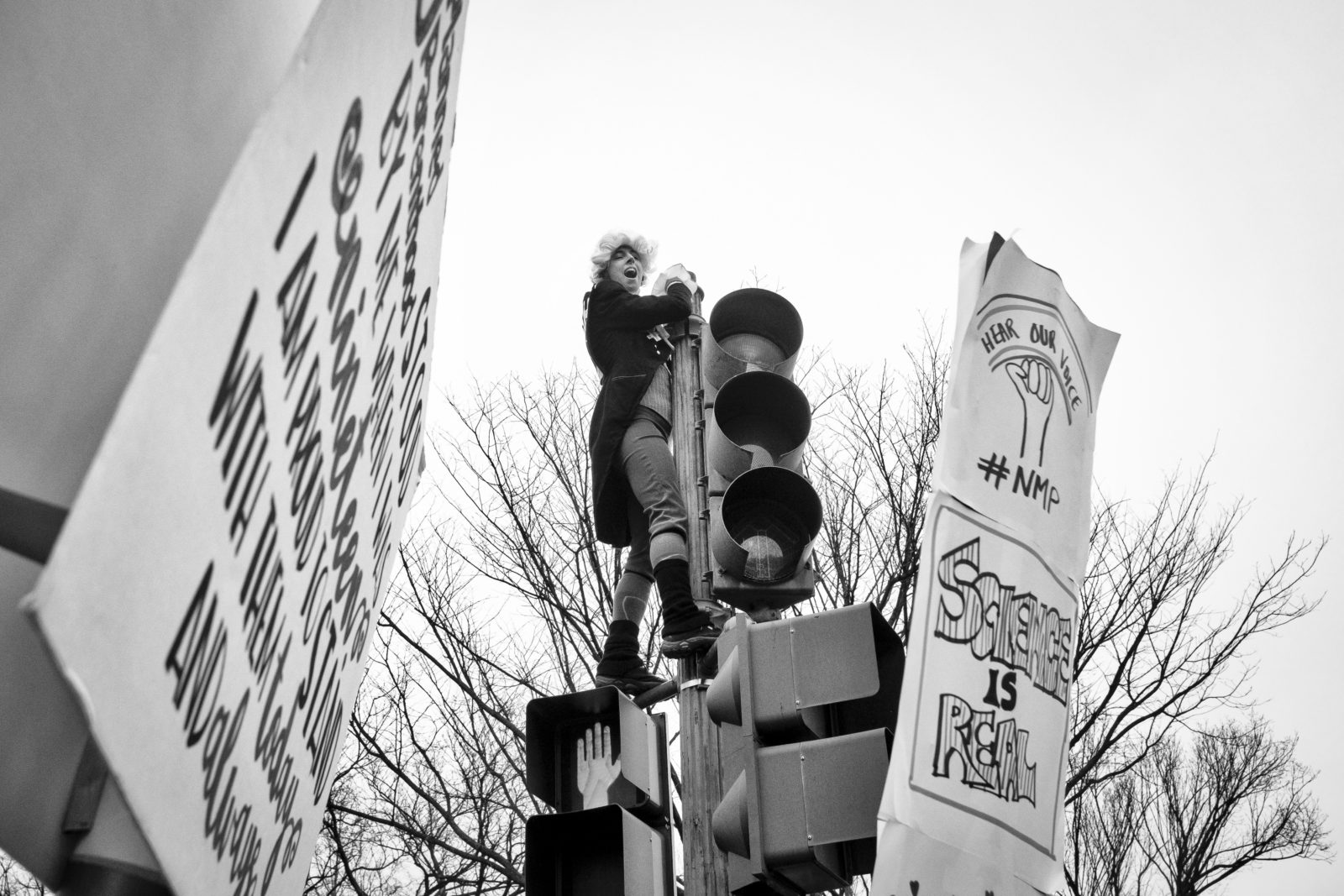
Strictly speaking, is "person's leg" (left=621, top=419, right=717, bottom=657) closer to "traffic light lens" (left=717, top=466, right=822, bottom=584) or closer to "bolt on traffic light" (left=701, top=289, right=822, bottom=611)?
"bolt on traffic light" (left=701, top=289, right=822, bottom=611)

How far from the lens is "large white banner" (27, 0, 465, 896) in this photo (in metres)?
0.94

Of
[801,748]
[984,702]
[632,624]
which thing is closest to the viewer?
[984,702]

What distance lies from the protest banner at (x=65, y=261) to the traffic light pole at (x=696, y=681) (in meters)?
2.20

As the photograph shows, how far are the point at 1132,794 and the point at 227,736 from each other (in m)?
14.3

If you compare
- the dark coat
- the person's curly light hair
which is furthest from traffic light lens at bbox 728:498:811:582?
the person's curly light hair

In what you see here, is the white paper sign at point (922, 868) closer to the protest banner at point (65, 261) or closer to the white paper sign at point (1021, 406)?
the white paper sign at point (1021, 406)

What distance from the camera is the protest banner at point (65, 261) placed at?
1502 millimetres

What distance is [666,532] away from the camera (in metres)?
4.43

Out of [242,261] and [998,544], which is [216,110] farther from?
[998,544]

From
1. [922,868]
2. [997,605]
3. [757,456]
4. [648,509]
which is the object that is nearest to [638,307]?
[648,509]

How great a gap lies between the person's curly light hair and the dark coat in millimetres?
447

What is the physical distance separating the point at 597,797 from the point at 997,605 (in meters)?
1.38

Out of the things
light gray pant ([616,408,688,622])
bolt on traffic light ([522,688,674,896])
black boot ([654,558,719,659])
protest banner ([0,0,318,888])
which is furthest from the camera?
light gray pant ([616,408,688,622])

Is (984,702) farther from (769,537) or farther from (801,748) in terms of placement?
(769,537)
